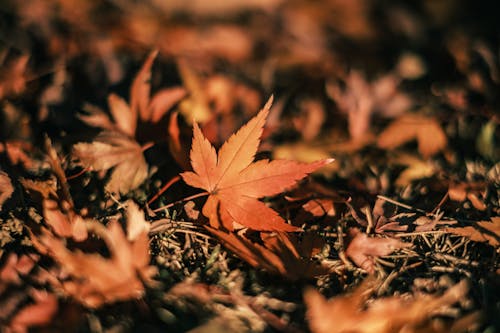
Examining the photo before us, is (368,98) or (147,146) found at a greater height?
(147,146)

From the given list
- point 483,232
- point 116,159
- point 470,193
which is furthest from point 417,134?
point 116,159

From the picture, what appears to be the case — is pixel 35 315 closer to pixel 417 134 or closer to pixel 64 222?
pixel 64 222

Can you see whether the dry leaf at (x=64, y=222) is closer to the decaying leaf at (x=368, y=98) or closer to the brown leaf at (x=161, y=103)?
the brown leaf at (x=161, y=103)

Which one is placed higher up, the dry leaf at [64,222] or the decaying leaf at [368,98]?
the dry leaf at [64,222]

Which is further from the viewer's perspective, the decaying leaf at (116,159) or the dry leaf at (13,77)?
the dry leaf at (13,77)

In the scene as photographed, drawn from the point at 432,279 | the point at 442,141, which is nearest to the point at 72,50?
the point at 442,141

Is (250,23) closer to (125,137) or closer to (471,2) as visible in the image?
(471,2)

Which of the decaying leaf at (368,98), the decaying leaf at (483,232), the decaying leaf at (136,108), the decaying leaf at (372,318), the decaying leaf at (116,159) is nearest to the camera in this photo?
the decaying leaf at (372,318)

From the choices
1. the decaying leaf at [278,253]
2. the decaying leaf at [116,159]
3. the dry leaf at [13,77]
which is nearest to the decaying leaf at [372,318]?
A: the decaying leaf at [278,253]
